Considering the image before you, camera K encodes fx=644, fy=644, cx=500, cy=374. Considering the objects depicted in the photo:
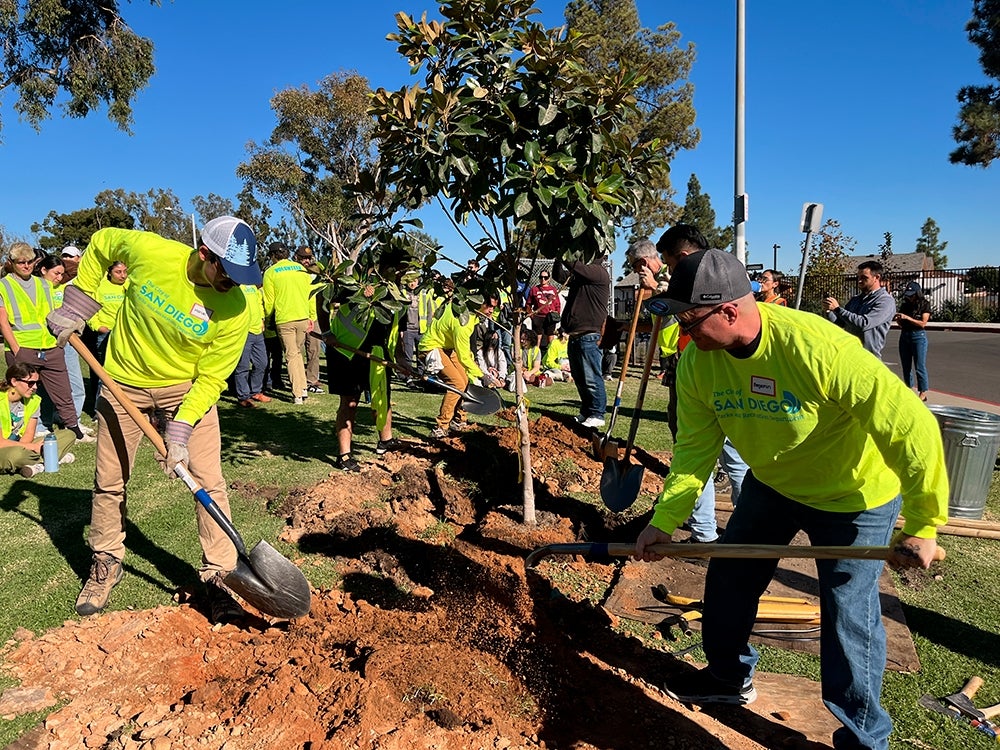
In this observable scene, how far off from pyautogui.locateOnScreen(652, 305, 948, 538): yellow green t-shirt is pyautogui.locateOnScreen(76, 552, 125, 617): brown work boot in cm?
305

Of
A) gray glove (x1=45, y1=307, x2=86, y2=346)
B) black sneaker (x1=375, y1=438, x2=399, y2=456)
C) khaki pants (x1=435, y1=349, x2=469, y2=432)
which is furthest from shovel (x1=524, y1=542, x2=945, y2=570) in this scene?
khaki pants (x1=435, y1=349, x2=469, y2=432)

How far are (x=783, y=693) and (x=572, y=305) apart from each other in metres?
4.97

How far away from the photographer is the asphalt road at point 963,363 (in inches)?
452

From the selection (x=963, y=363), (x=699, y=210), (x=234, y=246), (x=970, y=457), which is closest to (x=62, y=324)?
(x=234, y=246)

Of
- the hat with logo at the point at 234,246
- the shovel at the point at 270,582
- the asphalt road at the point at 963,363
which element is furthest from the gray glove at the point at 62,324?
the asphalt road at the point at 963,363

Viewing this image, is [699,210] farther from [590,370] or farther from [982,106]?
[590,370]

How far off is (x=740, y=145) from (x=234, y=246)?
9.17m

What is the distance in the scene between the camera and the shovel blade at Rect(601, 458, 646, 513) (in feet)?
14.4

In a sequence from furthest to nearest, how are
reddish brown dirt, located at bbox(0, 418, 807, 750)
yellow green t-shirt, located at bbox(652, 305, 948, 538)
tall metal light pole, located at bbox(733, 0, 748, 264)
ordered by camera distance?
tall metal light pole, located at bbox(733, 0, 748, 264), reddish brown dirt, located at bbox(0, 418, 807, 750), yellow green t-shirt, located at bbox(652, 305, 948, 538)

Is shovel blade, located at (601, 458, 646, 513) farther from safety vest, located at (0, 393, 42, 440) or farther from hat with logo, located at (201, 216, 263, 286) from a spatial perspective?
safety vest, located at (0, 393, 42, 440)

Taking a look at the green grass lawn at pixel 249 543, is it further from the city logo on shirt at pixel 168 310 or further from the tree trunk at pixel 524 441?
the city logo on shirt at pixel 168 310

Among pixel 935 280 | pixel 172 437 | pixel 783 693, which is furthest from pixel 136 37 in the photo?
pixel 935 280

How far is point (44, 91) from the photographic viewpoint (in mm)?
13984

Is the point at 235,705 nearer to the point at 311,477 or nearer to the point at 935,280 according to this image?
the point at 311,477
